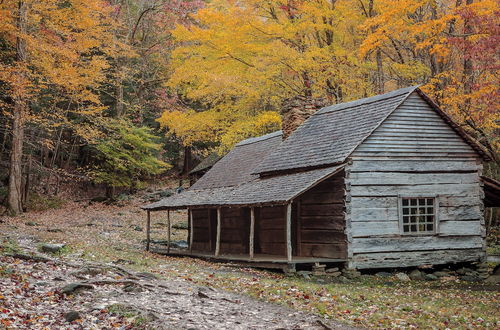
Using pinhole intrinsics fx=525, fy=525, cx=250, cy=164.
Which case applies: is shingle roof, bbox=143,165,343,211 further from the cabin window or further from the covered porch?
the cabin window

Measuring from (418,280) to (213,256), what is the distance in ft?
24.8

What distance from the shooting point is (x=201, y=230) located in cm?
2464

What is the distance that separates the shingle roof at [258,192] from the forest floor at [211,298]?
232cm

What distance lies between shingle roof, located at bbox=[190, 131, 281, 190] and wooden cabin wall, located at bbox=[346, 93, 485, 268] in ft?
18.7

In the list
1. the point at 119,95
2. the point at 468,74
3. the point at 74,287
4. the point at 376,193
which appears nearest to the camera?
the point at 74,287

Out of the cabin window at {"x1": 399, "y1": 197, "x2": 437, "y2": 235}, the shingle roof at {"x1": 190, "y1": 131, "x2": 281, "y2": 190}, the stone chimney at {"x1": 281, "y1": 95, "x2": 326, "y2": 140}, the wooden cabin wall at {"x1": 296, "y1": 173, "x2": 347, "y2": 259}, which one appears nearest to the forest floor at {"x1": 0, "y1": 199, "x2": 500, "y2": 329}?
the wooden cabin wall at {"x1": 296, "y1": 173, "x2": 347, "y2": 259}

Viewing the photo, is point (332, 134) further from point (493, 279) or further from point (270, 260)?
point (493, 279)

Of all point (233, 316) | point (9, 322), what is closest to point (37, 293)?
point (9, 322)

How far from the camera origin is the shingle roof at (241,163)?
2250cm

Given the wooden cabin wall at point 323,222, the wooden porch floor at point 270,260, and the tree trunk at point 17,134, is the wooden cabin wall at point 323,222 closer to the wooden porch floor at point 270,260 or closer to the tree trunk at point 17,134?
the wooden porch floor at point 270,260

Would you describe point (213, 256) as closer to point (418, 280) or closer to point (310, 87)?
point (418, 280)

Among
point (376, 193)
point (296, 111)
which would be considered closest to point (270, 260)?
point (376, 193)

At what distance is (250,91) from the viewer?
26.1 meters

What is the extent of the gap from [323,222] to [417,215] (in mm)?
3146
